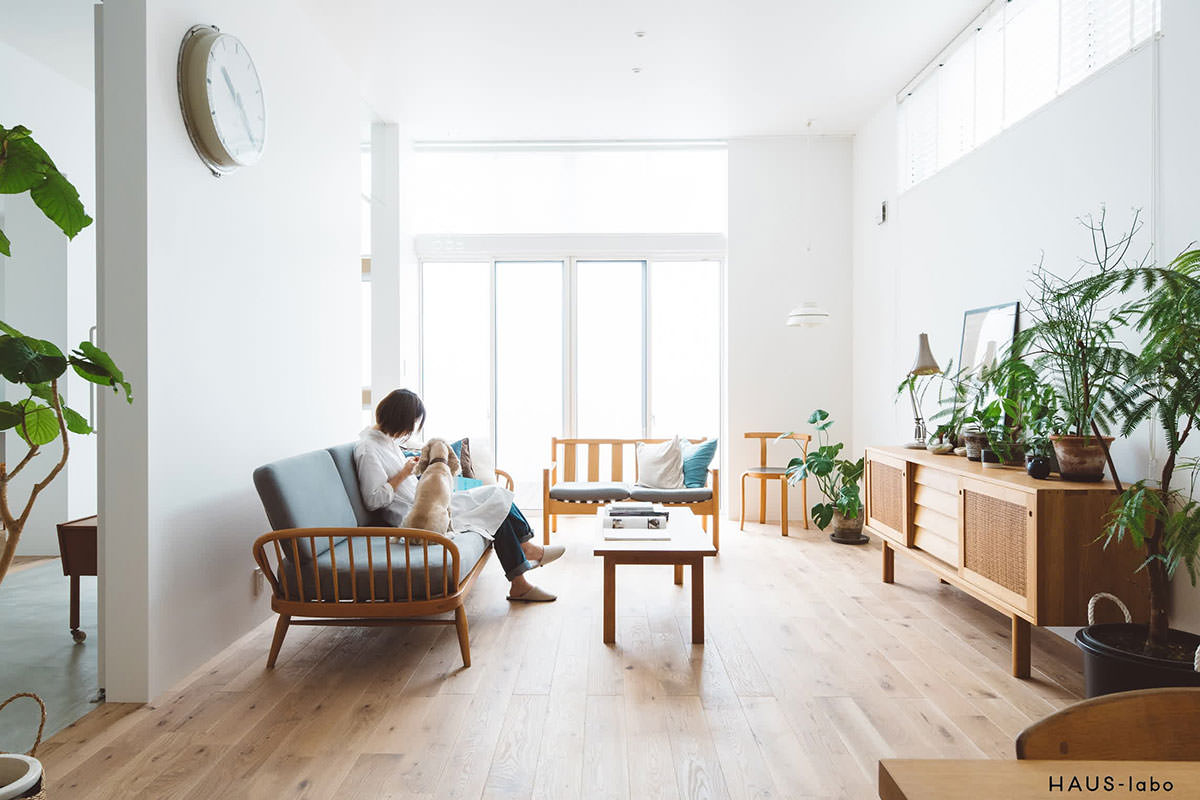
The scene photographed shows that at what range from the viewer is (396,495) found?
3607 mm

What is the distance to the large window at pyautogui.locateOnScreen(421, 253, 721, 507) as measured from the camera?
20.9 feet

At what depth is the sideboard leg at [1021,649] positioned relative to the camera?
2.83 m

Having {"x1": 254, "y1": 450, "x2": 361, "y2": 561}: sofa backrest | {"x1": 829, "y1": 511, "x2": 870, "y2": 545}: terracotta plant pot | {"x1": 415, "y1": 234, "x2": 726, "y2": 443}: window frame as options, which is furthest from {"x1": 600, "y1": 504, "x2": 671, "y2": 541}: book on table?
{"x1": 415, "y1": 234, "x2": 726, "y2": 443}: window frame

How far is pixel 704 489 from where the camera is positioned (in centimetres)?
514

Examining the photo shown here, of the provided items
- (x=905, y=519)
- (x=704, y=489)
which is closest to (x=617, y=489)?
(x=704, y=489)

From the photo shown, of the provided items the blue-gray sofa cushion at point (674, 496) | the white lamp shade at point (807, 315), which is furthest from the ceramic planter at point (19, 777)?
the white lamp shade at point (807, 315)

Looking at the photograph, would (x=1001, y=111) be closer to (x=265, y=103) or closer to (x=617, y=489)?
(x=617, y=489)

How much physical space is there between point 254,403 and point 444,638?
139cm

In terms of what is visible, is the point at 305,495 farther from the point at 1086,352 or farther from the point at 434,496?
the point at 1086,352

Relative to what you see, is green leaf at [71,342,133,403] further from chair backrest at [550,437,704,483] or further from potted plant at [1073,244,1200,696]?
chair backrest at [550,437,704,483]

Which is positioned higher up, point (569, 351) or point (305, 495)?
point (569, 351)

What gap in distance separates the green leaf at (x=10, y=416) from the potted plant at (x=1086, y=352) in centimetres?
292

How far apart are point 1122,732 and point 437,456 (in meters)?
2.90

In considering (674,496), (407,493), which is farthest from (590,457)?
(407,493)
